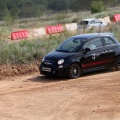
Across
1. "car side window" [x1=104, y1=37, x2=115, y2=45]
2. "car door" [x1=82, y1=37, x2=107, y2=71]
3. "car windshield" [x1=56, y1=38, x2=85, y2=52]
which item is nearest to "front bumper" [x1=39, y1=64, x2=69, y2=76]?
"car door" [x1=82, y1=37, x2=107, y2=71]

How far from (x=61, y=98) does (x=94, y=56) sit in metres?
4.73

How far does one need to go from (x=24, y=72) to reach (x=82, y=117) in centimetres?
779

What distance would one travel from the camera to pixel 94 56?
52.3 feet

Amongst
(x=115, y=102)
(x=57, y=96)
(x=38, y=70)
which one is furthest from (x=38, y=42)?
(x=115, y=102)

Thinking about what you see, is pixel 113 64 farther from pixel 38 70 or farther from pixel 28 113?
pixel 28 113

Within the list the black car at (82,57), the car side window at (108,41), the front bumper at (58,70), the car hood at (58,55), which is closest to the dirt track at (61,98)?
the front bumper at (58,70)

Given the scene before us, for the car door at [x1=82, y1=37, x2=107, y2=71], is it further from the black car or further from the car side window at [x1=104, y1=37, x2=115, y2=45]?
the car side window at [x1=104, y1=37, x2=115, y2=45]

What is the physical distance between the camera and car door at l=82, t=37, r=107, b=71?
1573 centimetres

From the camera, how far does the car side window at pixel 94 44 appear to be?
16.0 metres

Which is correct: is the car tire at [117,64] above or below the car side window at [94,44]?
below

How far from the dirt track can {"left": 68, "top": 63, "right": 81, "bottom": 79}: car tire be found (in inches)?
11.1

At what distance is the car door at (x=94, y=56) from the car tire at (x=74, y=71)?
0.30 metres

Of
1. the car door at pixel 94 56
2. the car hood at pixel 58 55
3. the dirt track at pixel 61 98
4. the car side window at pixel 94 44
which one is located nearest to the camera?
the dirt track at pixel 61 98

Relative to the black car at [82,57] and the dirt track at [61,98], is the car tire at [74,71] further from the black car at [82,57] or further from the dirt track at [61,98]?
the dirt track at [61,98]
